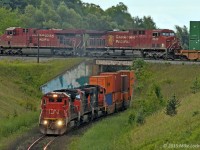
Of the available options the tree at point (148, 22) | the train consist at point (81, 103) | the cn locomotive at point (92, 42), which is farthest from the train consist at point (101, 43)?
the tree at point (148, 22)

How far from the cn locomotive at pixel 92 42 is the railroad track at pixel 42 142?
29.4 m

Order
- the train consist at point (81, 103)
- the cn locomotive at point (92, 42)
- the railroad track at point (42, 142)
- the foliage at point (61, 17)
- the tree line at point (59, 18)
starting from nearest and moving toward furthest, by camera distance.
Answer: the railroad track at point (42, 142), the train consist at point (81, 103), the cn locomotive at point (92, 42), the tree line at point (59, 18), the foliage at point (61, 17)

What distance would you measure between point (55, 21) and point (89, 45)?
5577 cm

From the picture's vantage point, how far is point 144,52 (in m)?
59.6

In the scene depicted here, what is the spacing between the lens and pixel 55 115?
106ft

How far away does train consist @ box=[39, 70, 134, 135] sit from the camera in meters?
32.3

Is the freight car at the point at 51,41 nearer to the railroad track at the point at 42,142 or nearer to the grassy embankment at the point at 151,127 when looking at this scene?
the grassy embankment at the point at 151,127

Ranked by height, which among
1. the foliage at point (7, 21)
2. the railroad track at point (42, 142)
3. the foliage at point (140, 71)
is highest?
the foliage at point (7, 21)

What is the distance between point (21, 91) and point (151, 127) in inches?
877

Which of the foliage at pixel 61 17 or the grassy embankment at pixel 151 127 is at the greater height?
the foliage at pixel 61 17

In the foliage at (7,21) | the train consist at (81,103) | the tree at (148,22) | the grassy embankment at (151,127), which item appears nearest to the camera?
the grassy embankment at (151,127)

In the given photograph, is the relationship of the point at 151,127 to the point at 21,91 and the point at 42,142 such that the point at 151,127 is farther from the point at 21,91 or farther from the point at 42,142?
the point at 21,91

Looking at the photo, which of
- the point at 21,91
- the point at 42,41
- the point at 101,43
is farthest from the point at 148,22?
the point at 21,91

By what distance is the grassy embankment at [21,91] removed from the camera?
112 ft
